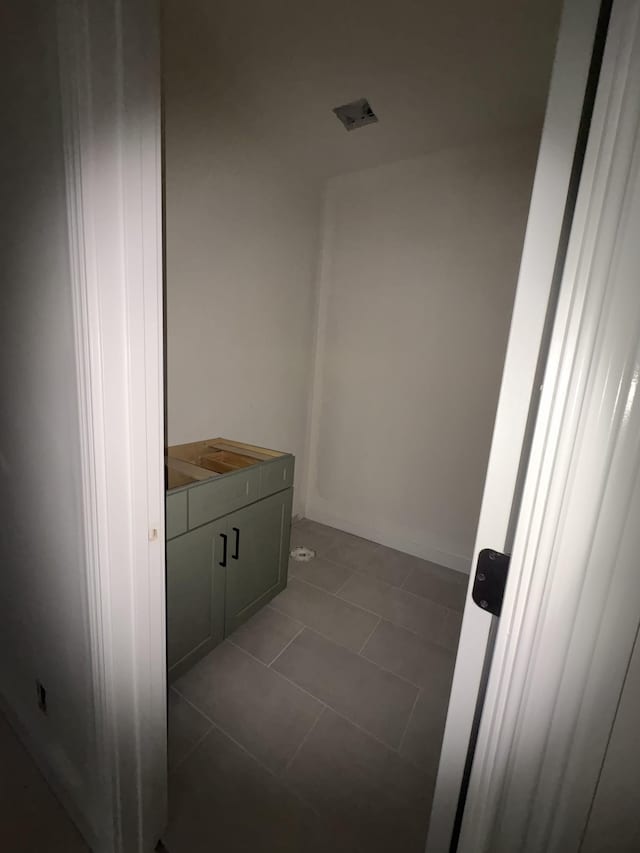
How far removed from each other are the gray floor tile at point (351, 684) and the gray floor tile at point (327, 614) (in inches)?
3.0

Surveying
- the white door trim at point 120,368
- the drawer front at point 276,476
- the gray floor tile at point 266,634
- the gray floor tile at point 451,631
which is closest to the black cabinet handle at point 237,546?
the drawer front at point 276,476

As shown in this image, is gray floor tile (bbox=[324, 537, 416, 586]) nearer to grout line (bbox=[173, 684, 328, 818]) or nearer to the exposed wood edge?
grout line (bbox=[173, 684, 328, 818])

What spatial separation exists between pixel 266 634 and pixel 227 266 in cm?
221

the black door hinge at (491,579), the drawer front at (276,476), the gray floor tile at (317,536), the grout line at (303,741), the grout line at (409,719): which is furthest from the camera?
the gray floor tile at (317,536)

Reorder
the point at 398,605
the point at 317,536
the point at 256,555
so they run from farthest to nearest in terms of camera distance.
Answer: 1. the point at 317,536
2. the point at 398,605
3. the point at 256,555

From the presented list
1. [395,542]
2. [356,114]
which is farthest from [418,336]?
[395,542]

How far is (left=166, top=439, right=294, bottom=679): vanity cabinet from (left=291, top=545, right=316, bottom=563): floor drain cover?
0.48 meters

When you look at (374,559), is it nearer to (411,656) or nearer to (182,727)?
(411,656)

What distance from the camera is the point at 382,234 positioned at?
258 cm

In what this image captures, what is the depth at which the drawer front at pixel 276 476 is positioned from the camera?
180 cm

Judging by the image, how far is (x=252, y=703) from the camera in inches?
58.2

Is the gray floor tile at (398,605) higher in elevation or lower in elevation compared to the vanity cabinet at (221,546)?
lower

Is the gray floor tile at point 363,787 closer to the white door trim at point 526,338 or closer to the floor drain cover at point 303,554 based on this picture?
the white door trim at point 526,338

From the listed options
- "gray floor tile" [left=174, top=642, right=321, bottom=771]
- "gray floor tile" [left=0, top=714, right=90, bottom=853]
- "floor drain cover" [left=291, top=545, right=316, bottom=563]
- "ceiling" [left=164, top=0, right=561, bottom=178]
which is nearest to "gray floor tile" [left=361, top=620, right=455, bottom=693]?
"gray floor tile" [left=174, top=642, right=321, bottom=771]
